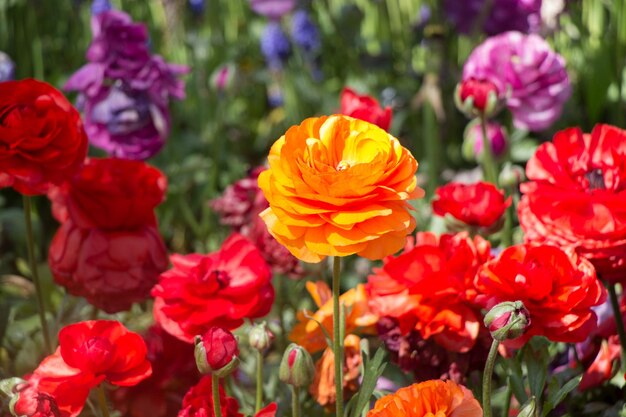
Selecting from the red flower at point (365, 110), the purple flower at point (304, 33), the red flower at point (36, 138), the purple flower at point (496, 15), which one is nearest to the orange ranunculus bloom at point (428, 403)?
the red flower at point (365, 110)

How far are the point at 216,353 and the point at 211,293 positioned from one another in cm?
19

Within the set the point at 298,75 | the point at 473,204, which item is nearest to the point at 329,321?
the point at 473,204

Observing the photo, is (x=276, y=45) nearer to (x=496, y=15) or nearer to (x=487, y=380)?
(x=496, y=15)

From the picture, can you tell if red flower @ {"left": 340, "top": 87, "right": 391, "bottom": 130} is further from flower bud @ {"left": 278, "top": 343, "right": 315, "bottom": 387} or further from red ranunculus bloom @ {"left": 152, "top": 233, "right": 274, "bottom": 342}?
flower bud @ {"left": 278, "top": 343, "right": 315, "bottom": 387}

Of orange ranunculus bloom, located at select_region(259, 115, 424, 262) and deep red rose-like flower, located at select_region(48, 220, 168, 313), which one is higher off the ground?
orange ranunculus bloom, located at select_region(259, 115, 424, 262)

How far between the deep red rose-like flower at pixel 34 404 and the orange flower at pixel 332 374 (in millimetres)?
271

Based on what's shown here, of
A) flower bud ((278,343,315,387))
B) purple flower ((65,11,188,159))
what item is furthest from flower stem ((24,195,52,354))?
Result: flower bud ((278,343,315,387))

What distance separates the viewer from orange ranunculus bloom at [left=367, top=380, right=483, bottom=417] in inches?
30.7

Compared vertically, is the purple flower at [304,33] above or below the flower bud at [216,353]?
below

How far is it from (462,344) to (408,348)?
58mm

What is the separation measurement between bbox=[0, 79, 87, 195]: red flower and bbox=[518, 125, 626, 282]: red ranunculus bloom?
1.65ft

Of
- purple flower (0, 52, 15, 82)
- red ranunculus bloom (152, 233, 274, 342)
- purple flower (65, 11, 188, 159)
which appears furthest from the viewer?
purple flower (0, 52, 15, 82)

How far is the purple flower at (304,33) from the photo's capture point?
2.45 meters

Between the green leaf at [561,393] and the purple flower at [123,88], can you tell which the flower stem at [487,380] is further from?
the purple flower at [123,88]
